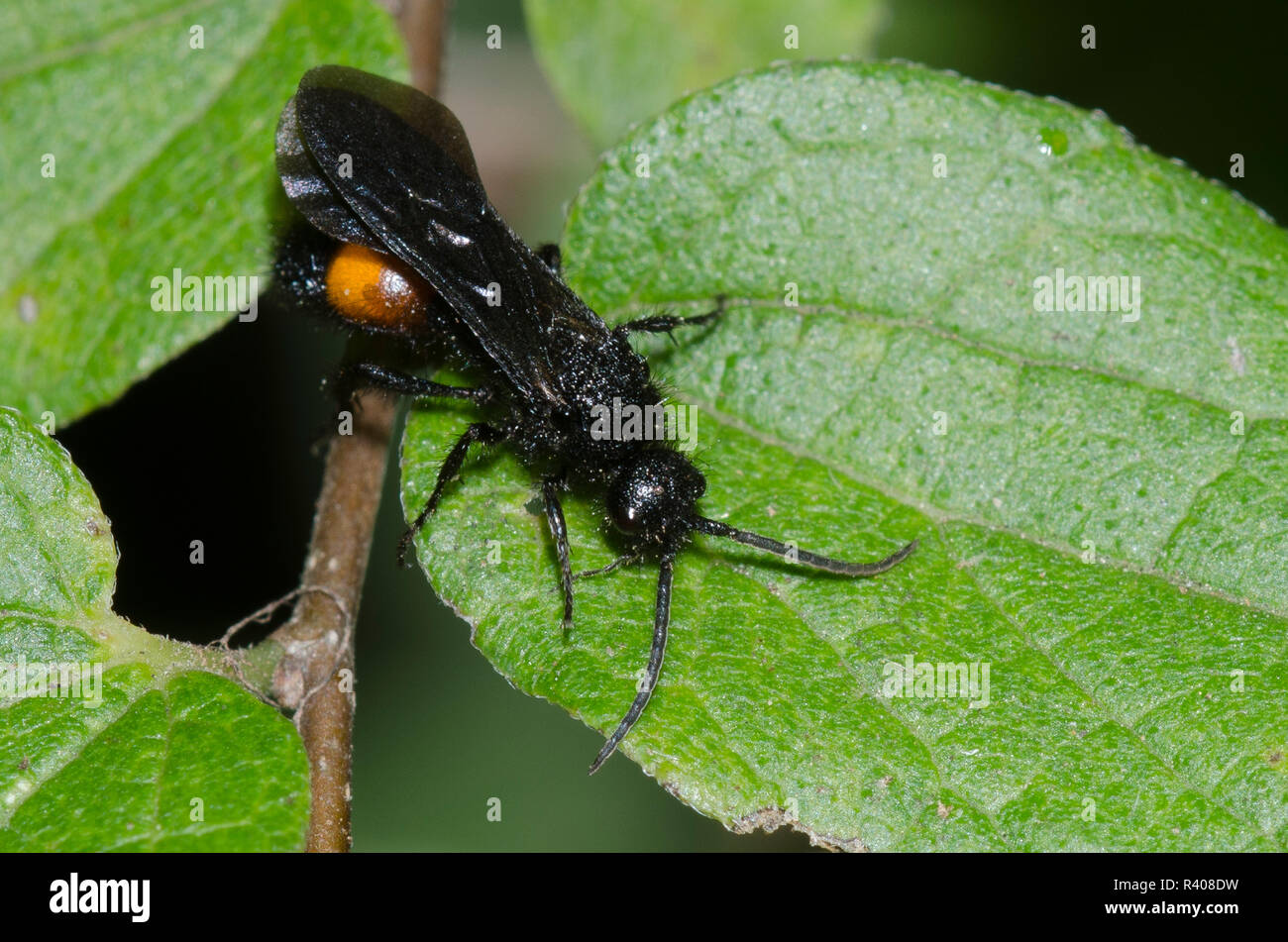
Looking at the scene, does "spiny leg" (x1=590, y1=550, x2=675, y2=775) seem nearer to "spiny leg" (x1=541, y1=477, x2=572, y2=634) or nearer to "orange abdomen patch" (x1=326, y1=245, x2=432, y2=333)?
"spiny leg" (x1=541, y1=477, x2=572, y2=634)

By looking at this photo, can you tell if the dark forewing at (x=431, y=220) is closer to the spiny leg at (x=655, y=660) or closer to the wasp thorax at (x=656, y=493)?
the wasp thorax at (x=656, y=493)

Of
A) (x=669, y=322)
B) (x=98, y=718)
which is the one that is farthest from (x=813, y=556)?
(x=98, y=718)

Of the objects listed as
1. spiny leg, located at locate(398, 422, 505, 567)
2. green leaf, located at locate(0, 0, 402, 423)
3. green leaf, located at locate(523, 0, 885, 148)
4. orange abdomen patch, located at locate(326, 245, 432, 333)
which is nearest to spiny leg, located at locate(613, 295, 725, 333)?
spiny leg, located at locate(398, 422, 505, 567)

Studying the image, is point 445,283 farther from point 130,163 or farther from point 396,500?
point 396,500

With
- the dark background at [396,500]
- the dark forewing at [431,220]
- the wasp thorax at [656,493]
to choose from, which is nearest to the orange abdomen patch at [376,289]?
the dark forewing at [431,220]

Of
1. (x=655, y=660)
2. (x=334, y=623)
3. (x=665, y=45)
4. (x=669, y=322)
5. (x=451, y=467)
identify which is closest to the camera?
(x=655, y=660)

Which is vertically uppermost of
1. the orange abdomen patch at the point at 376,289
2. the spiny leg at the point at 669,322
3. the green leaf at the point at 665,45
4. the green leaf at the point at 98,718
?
the green leaf at the point at 665,45

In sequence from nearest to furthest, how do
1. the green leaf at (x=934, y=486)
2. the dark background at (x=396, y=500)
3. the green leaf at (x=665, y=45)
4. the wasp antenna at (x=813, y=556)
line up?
the green leaf at (x=934, y=486) → the wasp antenna at (x=813, y=556) → the dark background at (x=396, y=500) → the green leaf at (x=665, y=45)
